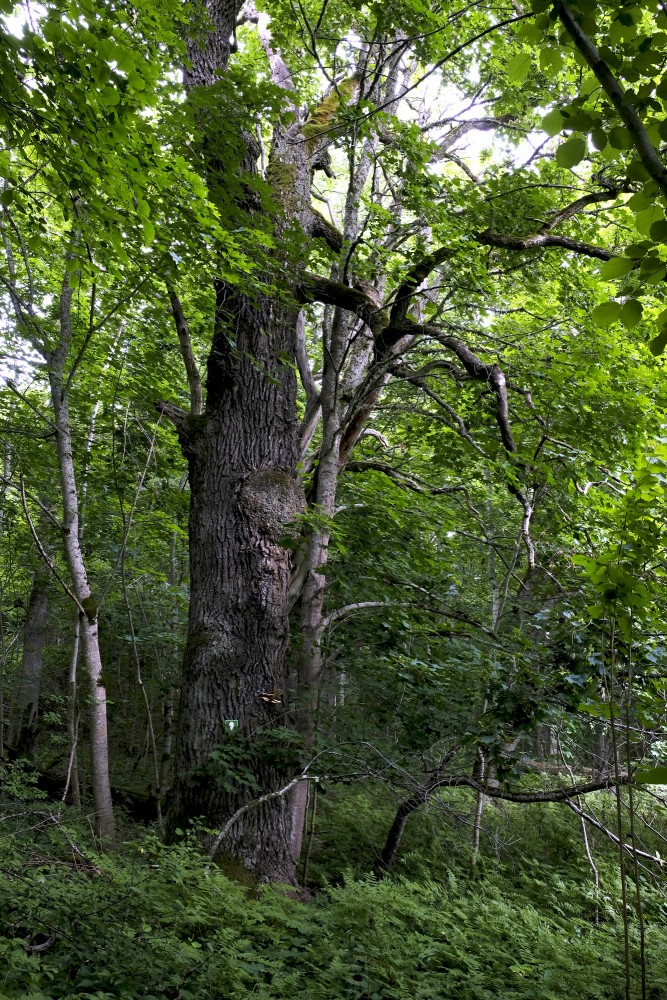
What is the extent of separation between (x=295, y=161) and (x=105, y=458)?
3876mm

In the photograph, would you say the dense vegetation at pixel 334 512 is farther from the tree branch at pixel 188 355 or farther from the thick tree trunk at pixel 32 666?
the thick tree trunk at pixel 32 666

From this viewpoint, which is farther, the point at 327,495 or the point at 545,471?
the point at 327,495

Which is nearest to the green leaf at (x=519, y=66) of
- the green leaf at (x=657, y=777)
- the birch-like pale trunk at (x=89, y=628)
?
the green leaf at (x=657, y=777)

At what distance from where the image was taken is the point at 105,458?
773 centimetres

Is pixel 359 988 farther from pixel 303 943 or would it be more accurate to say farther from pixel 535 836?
pixel 535 836

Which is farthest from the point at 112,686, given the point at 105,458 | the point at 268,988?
the point at 268,988

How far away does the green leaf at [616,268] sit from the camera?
1.27 meters

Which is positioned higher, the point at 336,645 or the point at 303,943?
the point at 336,645

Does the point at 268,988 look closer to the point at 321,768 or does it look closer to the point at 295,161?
the point at 321,768

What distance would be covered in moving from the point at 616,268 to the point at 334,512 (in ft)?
14.6

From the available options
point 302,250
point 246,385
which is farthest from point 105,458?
point 302,250

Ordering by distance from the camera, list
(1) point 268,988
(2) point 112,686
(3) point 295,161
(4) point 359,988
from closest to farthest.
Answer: (1) point 268,988 → (4) point 359,988 → (3) point 295,161 → (2) point 112,686

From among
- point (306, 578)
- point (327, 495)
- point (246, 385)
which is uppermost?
point (246, 385)

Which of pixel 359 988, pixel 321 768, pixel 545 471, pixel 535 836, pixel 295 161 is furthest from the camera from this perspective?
pixel 535 836
